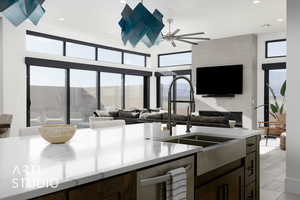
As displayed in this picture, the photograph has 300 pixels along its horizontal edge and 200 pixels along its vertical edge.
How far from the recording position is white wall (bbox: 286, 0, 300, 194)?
319 centimetres

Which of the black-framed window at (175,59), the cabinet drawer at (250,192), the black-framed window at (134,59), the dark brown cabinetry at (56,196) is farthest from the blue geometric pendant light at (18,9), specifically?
the black-framed window at (175,59)

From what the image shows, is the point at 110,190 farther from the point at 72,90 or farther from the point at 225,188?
the point at 72,90

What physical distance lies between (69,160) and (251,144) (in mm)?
1742

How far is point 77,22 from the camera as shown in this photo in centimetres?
662

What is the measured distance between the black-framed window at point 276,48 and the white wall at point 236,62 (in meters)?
0.38

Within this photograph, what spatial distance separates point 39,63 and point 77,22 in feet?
5.14

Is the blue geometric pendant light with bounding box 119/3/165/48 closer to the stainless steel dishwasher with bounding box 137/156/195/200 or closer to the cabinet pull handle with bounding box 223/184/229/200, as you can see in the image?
the stainless steel dishwasher with bounding box 137/156/195/200

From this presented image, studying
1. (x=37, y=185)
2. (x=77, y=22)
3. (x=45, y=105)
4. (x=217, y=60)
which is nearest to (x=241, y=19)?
(x=217, y=60)

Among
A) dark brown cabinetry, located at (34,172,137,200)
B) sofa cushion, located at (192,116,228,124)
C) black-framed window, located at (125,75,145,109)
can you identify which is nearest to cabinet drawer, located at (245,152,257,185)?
dark brown cabinetry, located at (34,172,137,200)

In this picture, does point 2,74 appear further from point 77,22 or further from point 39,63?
point 77,22

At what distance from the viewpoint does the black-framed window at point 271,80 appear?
7.64 m

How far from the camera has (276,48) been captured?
7.77 m

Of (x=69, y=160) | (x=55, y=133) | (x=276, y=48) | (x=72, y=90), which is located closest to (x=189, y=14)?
(x=276, y=48)

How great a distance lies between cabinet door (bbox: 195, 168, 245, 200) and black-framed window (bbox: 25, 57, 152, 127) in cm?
560
